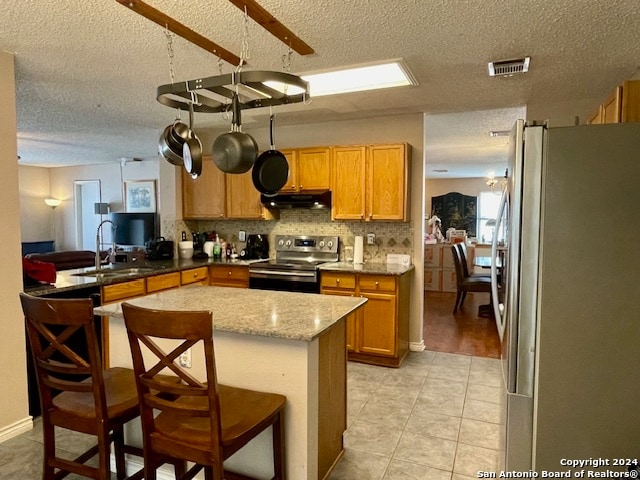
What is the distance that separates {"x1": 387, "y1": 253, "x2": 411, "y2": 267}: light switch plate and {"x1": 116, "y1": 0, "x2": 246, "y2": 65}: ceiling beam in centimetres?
256

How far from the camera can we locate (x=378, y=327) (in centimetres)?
385

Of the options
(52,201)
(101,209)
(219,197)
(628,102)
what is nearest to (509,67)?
(628,102)

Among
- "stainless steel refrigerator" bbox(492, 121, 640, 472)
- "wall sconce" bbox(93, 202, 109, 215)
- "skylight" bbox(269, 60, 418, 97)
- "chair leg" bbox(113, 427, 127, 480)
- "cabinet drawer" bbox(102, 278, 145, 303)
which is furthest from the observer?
"wall sconce" bbox(93, 202, 109, 215)

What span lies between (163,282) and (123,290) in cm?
49

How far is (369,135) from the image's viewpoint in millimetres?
4367

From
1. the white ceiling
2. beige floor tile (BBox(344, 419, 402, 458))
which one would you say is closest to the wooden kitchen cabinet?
the white ceiling

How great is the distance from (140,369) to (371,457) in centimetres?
149

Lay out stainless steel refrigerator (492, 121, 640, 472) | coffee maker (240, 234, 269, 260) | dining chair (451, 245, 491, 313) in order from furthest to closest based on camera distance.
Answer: dining chair (451, 245, 491, 313) < coffee maker (240, 234, 269, 260) < stainless steel refrigerator (492, 121, 640, 472)

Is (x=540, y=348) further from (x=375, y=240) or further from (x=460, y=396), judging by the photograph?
(x=375, y=240)

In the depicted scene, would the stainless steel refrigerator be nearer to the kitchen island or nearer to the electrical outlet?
the kitchen island

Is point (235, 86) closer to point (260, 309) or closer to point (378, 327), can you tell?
point (260, 309)

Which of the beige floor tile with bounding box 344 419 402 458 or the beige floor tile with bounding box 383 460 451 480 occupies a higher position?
the beige floor tile with bounding box 344 419 402 458

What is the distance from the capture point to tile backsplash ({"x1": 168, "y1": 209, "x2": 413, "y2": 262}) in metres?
4.37

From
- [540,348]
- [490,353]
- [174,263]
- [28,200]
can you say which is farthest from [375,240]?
[28,200]
